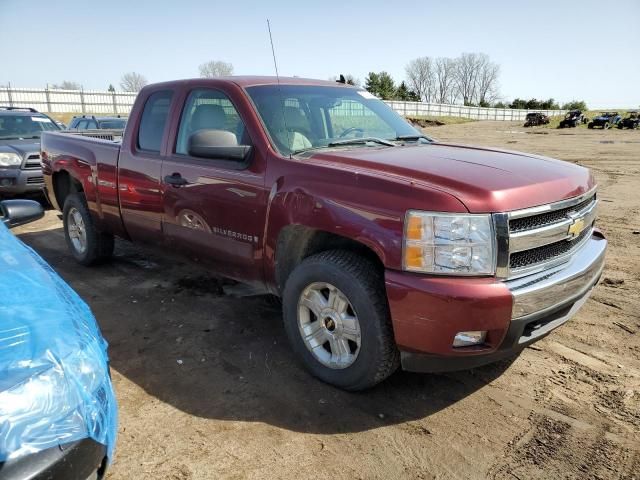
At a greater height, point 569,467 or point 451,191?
point 451,191

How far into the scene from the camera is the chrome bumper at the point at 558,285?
8.31 feet

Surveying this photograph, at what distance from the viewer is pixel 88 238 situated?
17.6 ft

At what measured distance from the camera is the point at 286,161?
10.4 feet

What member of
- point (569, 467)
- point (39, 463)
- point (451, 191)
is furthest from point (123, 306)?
point (569, 467)

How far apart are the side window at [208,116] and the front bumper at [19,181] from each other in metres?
6.08

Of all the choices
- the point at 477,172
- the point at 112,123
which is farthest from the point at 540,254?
the point at 112,123

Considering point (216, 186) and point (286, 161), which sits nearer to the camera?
point (286, 161)

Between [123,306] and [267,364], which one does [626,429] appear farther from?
[123,306]

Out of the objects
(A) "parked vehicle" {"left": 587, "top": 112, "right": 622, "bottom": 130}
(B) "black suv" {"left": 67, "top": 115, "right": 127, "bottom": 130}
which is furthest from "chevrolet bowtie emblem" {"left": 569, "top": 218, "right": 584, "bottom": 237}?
(A) "parked vehicle" {"left": 587, "top": 112, "right": 622, "bottom": 130}

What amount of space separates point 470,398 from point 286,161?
1.88 metres

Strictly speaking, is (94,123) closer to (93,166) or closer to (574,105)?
(93,166)

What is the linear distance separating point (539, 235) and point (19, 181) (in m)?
8.78

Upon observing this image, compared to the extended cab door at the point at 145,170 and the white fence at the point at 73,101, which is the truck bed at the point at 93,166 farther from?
the white fence at the point at 73,101

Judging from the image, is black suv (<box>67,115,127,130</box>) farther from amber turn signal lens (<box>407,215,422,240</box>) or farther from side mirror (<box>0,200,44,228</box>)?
amber turn signal lens (<box>407,215,422,240</box>)
